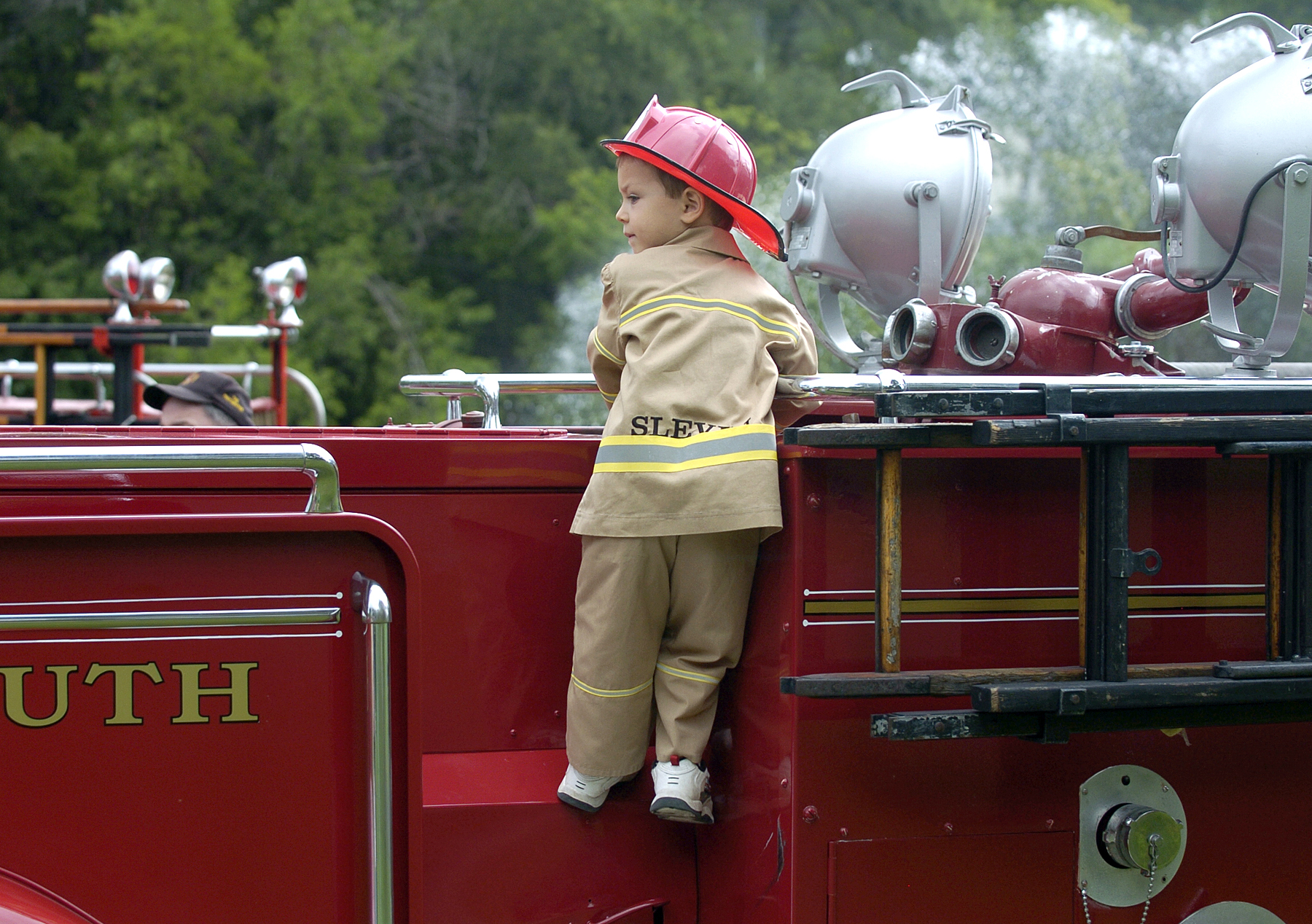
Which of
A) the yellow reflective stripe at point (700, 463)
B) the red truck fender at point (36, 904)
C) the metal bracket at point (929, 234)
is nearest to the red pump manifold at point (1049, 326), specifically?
the metal bracket at point (929, 234)

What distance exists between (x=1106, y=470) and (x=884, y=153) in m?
0.92

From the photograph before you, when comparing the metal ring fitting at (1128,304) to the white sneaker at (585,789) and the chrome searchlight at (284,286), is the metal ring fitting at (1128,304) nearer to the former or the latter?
the white sneaker at (585,789)

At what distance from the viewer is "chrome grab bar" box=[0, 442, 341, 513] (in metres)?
1.68

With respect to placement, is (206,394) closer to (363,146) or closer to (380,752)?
(380,752)

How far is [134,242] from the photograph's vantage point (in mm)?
15156

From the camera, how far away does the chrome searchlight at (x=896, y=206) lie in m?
2.57

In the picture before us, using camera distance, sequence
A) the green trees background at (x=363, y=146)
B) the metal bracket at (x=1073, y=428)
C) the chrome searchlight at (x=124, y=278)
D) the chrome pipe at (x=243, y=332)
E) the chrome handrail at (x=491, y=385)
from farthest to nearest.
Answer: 1. the green trees background at (x=363, y=146)
2. the chrome searchlight at (x=124, y=278)
3. the chrome pipe at (x=243, y=332)
4. the chrome handrail at (x=491, y=385)
5. the metal bracket at (x=1073, y=428)

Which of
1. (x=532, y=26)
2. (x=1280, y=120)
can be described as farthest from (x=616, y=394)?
(x=532, y=26)

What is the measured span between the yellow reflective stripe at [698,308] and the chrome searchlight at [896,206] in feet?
1.39

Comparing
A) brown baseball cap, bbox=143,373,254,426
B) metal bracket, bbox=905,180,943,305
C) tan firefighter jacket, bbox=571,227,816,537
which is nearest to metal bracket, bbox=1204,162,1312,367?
metal bracket, bbox=905,180,943,305

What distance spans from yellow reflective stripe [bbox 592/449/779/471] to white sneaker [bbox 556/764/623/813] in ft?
1.68

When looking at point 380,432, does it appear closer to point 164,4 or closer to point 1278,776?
point 1278,776

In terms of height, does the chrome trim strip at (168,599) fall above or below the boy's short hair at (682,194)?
below

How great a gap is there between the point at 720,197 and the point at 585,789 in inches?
41.3
